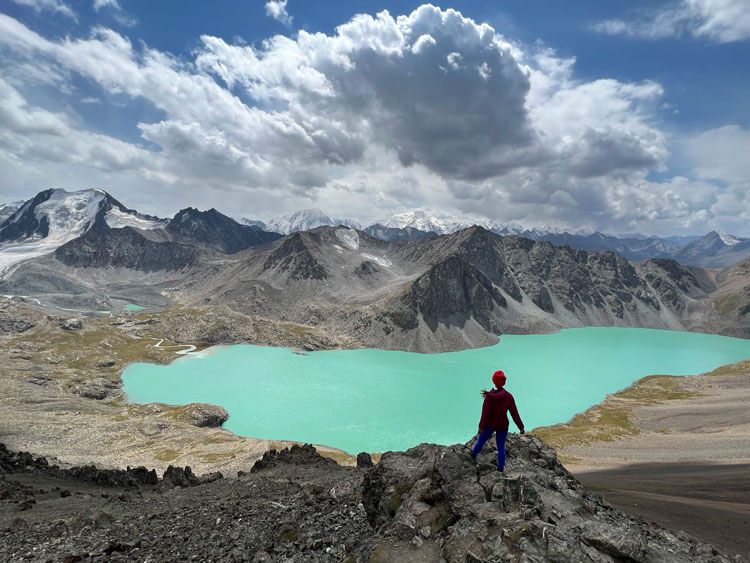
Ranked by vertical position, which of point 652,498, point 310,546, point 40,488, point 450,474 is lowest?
point 40,488

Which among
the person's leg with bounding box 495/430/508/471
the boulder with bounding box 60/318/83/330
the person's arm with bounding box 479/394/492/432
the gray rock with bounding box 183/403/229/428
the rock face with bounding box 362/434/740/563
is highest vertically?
the boulder with bounding box 60/318/83/330

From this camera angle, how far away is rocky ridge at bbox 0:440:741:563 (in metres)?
10.5

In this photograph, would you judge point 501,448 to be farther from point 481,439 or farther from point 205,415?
point 205,415

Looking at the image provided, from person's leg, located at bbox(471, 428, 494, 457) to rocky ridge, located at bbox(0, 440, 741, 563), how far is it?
0.36m

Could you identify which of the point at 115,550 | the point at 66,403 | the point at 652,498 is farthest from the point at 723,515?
the point at 66,403

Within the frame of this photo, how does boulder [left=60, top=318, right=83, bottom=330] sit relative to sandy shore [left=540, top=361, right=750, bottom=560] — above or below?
above

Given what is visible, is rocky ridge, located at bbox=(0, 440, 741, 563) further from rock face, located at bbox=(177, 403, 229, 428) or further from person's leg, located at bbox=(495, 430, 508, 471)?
rock face, located at bbox=(177, 403, 229, 428)

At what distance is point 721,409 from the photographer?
85562mm

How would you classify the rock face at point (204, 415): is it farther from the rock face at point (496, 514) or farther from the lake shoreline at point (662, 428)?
the rock face at point (496, 514)

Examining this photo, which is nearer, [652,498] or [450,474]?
[450,474]

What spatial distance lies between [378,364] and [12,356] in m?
110

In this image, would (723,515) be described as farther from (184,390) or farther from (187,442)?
(184,390)

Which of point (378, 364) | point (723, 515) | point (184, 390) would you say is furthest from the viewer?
point (378, 364)

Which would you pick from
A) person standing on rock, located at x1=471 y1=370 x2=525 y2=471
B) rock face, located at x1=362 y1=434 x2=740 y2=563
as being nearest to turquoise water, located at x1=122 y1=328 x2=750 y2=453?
rock face, located at x1=362 y1=434 x2=740 y2=563
